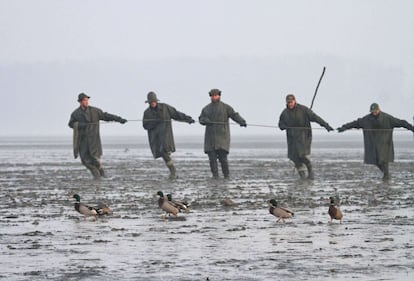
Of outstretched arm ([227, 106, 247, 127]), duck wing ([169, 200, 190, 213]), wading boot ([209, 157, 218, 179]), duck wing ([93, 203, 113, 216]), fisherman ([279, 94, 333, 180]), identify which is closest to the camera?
Answer: duck wing ([93, 203, 113, 216])

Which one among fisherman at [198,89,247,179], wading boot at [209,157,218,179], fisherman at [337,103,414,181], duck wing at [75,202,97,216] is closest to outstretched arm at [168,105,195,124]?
fisherman at [198,89,247,179]

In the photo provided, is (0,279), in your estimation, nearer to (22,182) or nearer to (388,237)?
(388,237)

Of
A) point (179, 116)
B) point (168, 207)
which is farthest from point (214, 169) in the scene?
point (168, 207)

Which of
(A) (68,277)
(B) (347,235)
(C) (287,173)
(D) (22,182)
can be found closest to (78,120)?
(D) (22,182)

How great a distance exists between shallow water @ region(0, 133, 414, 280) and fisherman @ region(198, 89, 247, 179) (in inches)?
81.5

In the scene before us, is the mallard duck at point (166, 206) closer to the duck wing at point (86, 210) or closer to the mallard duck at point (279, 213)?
the duck wing at point (86, 210)

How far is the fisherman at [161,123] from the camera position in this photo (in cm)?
2441

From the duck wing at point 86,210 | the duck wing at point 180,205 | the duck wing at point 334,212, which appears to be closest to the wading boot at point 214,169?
the duck wing at point 180,205

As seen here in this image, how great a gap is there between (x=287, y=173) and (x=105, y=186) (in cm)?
596

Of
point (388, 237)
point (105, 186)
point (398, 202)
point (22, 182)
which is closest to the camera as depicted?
point (388, 237)

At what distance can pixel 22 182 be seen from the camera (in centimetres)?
2303

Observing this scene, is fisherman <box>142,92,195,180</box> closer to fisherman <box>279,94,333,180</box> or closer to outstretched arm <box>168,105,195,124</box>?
outstretched arm <box>168,105,195,124</box>

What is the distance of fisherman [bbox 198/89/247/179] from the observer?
23875 mm

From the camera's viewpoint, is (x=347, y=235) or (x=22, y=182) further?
(x=22, y=182)
